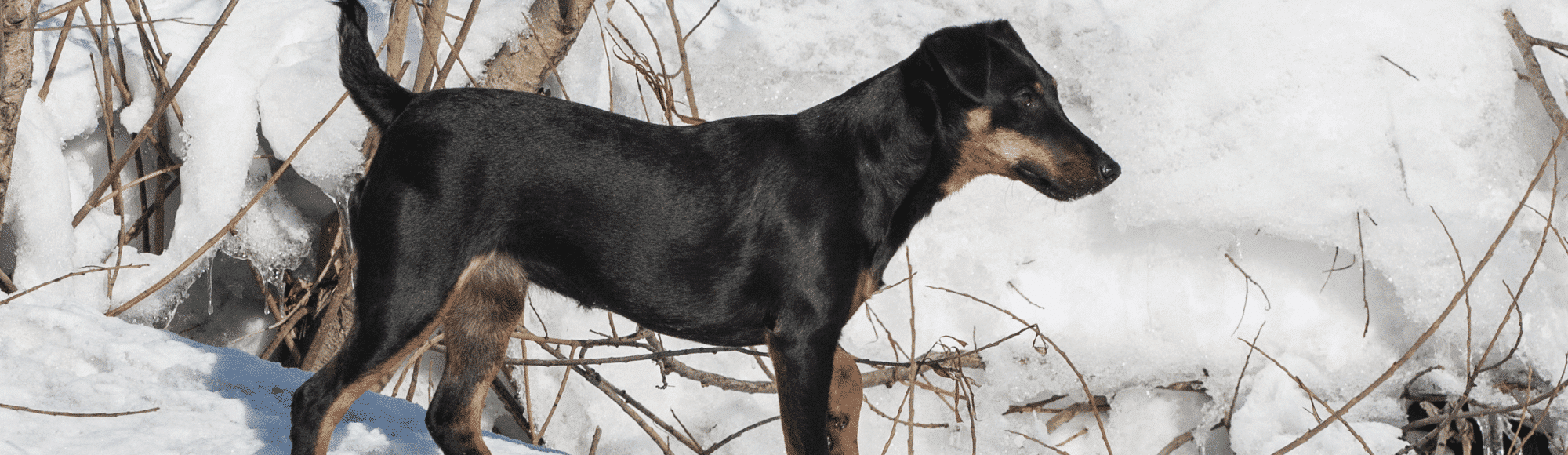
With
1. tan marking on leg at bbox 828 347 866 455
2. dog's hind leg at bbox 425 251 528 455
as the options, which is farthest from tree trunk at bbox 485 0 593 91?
tan marking on leg at bbox 828 347 866 455

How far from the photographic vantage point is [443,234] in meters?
2.19

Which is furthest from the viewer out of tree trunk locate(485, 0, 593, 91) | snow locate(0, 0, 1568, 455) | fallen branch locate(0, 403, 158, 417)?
tree trunk locate(485, 0, 593, 91)

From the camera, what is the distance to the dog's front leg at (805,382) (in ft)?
7.15

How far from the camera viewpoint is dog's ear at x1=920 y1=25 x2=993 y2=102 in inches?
85.8

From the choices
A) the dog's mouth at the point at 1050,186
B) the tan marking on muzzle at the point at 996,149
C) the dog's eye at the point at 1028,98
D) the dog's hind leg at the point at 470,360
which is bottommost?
the dog's hind leg at the point at 470,360

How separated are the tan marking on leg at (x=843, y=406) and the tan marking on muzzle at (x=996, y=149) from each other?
0.52 m

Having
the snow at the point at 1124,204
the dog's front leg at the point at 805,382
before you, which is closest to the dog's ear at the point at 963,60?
the dog's front leg at the point at 805,382

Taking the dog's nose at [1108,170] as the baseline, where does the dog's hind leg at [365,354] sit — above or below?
below

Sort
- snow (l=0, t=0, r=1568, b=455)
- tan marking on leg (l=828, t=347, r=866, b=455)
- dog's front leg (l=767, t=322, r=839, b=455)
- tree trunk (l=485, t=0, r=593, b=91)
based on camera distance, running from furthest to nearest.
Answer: tree trunk (l=485, t=0, r=593, b=91) < snow (l=0, t=0, r=1568, b=455) < tan marking on leg (l=828, t=347, r=866, b=455) < dog's front leg (l=767, t=322, r=839, b=455)

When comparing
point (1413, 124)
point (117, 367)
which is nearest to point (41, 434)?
point (117, 367)

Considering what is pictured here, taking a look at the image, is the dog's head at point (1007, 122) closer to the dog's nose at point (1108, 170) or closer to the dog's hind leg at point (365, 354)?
the dog's nose at point (1108, 170)

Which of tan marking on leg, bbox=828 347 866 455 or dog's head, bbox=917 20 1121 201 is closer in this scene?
dog's head, bbox=917 20 1121 201

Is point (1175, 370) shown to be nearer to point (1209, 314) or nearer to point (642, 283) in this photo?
point (1209, 314)

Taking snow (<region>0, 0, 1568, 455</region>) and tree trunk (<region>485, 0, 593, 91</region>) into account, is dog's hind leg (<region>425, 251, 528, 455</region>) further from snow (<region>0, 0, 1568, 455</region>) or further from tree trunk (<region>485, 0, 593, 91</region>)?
tree trunk (<region>485, 0, 593, 91</region>)
